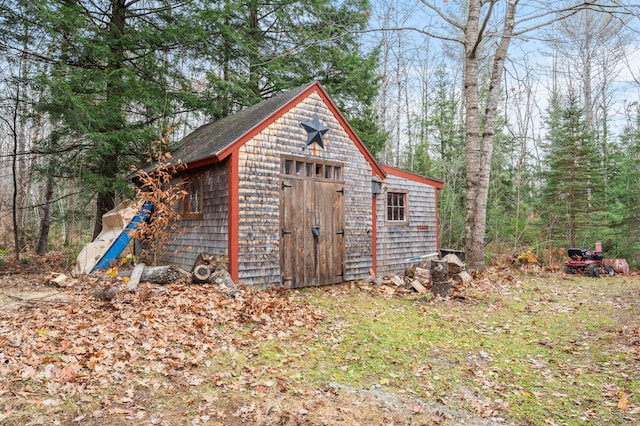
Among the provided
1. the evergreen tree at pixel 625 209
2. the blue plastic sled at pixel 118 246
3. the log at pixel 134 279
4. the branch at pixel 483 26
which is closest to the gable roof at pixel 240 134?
the blue plastic sled at pixel 118 246

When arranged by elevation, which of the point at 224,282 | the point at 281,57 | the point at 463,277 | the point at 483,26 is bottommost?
the point at 463,277

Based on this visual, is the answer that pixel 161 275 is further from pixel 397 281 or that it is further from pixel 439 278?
pixel 439 278

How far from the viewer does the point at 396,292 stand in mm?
9938

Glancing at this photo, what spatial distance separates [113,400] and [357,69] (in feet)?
48.4

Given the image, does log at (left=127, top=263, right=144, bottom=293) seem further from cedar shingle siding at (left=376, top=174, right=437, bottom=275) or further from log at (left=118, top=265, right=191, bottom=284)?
cedar shingle siding at (left=376, top=174, right=437, bottom=275)

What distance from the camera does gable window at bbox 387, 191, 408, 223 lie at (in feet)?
41.4

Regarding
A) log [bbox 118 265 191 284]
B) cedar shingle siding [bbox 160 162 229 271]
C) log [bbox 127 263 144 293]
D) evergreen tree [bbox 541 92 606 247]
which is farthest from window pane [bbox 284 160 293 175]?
evergreen tree [bbox 541 92 606 247]

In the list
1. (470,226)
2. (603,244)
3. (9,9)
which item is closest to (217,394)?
(470,226)

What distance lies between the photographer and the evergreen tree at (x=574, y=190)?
15.8 meters

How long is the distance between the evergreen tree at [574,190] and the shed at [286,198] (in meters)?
9.26

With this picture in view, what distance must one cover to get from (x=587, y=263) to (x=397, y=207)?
6.39m

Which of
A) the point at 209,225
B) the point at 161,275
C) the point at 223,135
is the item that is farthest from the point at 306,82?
the point at 161,275

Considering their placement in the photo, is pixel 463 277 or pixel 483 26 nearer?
pixel 483 26

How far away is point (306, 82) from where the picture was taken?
1620cm
